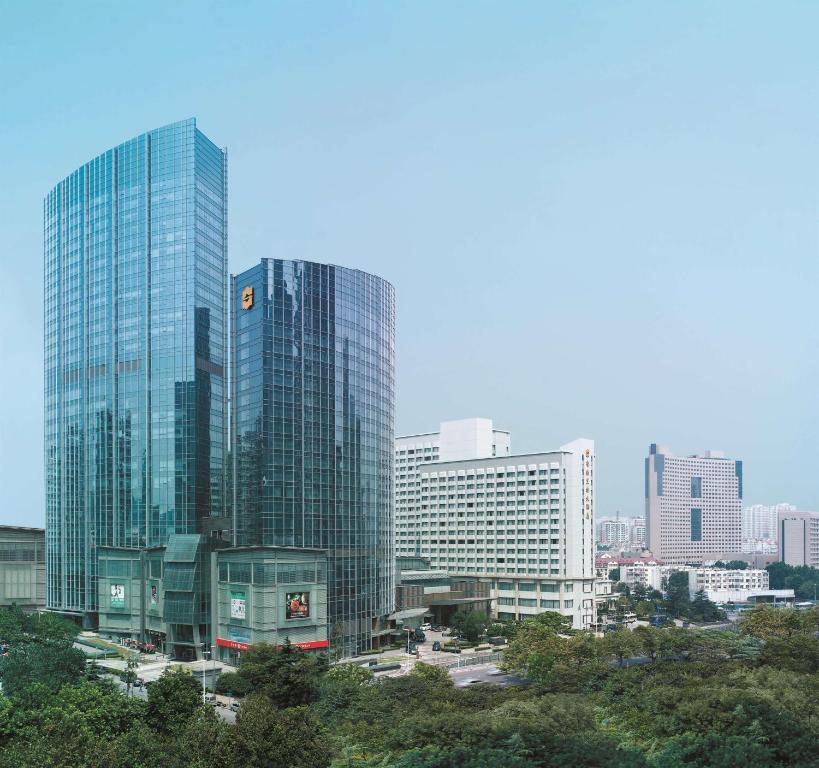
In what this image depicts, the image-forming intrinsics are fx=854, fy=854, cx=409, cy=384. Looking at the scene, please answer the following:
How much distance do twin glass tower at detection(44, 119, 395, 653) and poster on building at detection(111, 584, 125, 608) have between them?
4.40 metres

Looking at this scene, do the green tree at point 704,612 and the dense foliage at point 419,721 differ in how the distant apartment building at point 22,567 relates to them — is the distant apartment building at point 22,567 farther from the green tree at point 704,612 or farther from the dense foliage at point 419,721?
the green tree at point 704,612

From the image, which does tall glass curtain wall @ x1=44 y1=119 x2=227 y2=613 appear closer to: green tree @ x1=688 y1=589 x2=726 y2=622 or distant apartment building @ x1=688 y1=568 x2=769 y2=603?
green tree @ x1=688 y1=589 x2=726 y2=622

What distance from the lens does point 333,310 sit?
8344cm

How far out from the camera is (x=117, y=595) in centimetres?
8881

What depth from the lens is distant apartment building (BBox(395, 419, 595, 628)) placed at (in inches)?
4444

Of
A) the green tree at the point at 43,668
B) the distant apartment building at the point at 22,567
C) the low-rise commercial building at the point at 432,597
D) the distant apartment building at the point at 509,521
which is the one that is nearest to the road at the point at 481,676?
the low-rise commercial building at the point at 432,597

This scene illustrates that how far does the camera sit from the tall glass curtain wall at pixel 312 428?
259 ft

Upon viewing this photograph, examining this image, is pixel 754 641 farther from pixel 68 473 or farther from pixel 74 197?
pixel 74 197

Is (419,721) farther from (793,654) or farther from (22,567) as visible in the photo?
(22,567)

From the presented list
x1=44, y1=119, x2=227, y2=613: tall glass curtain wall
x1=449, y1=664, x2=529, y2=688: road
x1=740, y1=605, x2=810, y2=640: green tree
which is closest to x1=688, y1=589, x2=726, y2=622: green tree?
x1=740, y1=605, x2=810, y2=640: green tree

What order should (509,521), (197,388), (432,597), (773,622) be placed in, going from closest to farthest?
(773,622), (197,388), (432,597), (509,521)

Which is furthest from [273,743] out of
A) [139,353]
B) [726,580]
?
[726,580]

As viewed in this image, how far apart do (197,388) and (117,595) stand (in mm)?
23264

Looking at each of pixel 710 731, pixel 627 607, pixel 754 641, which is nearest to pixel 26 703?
pixel 710 731
